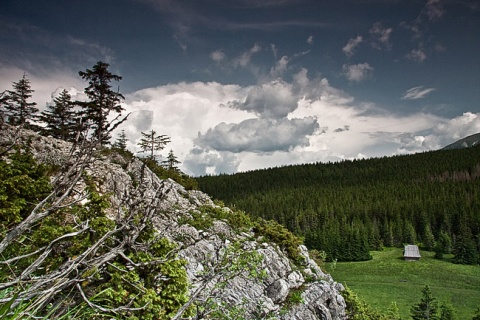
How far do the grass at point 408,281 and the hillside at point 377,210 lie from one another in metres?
8.12

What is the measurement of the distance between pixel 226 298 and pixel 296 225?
11346 cm

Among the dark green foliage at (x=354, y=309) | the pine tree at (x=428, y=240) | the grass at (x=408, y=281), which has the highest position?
the dark green foliage at (x=354, y=309)

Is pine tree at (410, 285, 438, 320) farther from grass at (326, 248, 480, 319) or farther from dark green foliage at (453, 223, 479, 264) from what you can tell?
dark green foliage at (453, 223, 479, 264)

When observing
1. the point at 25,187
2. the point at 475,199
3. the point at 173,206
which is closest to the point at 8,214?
the point at 25,187

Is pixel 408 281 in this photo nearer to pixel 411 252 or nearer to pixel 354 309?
pixel 411 252

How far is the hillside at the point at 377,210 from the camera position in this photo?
97750 mm

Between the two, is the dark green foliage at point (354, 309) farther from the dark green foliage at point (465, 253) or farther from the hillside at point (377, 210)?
the dark green foliage at point (465, 253)

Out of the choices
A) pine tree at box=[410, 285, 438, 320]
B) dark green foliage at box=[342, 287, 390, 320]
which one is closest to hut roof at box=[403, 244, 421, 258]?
pine tree at box=[410, 285, 438, 320]

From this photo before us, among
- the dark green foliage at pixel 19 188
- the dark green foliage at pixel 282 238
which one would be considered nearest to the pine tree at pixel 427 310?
the dark green foliage at pixel 282 238

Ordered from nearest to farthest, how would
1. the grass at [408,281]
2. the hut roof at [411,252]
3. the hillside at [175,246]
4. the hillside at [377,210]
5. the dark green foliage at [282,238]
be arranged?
the hillside at [175,246] → the dark green foliage at [282,238] → the grass at [408,281] → the hut roof at [411,252] → the hillside at [377,210]

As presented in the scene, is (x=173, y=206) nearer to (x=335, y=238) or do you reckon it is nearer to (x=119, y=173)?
(x=119, y=173)

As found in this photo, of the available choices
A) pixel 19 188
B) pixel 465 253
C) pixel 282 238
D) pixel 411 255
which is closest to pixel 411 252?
pixel 411 255

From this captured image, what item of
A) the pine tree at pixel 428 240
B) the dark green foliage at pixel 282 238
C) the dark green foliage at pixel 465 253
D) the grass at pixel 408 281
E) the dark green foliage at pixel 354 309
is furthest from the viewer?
the pine tree at pixel 428 240

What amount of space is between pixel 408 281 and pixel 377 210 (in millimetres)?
70668
